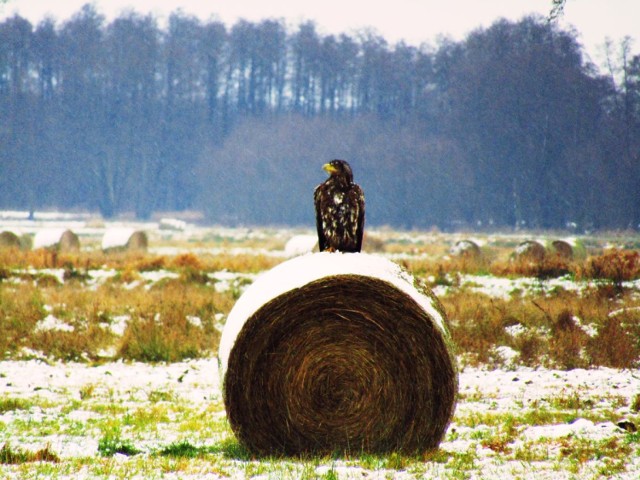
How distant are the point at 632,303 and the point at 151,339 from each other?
26.8 feet

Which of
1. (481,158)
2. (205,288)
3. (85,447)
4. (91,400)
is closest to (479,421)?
(85,447)

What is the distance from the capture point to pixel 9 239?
2827cm

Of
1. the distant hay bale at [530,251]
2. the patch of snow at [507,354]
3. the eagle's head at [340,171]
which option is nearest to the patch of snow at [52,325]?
the patch of snow at [507,354]

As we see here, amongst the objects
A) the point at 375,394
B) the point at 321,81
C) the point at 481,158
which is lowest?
the point at 375,394

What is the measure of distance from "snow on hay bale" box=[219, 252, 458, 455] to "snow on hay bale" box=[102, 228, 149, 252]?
2178cm

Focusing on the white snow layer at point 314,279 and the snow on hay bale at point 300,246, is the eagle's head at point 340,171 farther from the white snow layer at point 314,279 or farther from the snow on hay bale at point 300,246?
the snow on hay bale at point 300,246

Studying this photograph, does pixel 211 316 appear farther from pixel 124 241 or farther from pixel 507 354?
pixel 124 241

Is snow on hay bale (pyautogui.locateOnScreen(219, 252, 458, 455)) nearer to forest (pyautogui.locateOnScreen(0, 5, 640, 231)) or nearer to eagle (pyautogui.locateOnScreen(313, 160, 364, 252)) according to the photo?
eagle (pyautogui.locateOnScreen(313, 160, 364, 252))

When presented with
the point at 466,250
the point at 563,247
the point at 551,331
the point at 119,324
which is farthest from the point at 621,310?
the point at 466,250

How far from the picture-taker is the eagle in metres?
7.87

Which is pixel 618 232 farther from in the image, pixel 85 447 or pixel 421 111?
pixel 421 111

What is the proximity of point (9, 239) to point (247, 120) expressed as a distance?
46143mm

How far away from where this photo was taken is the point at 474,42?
200 feet

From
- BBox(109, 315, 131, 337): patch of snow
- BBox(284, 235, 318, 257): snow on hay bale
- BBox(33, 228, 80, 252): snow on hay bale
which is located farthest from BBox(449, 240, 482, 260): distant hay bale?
BBox(109, 315, 131, 337): patch of snow
